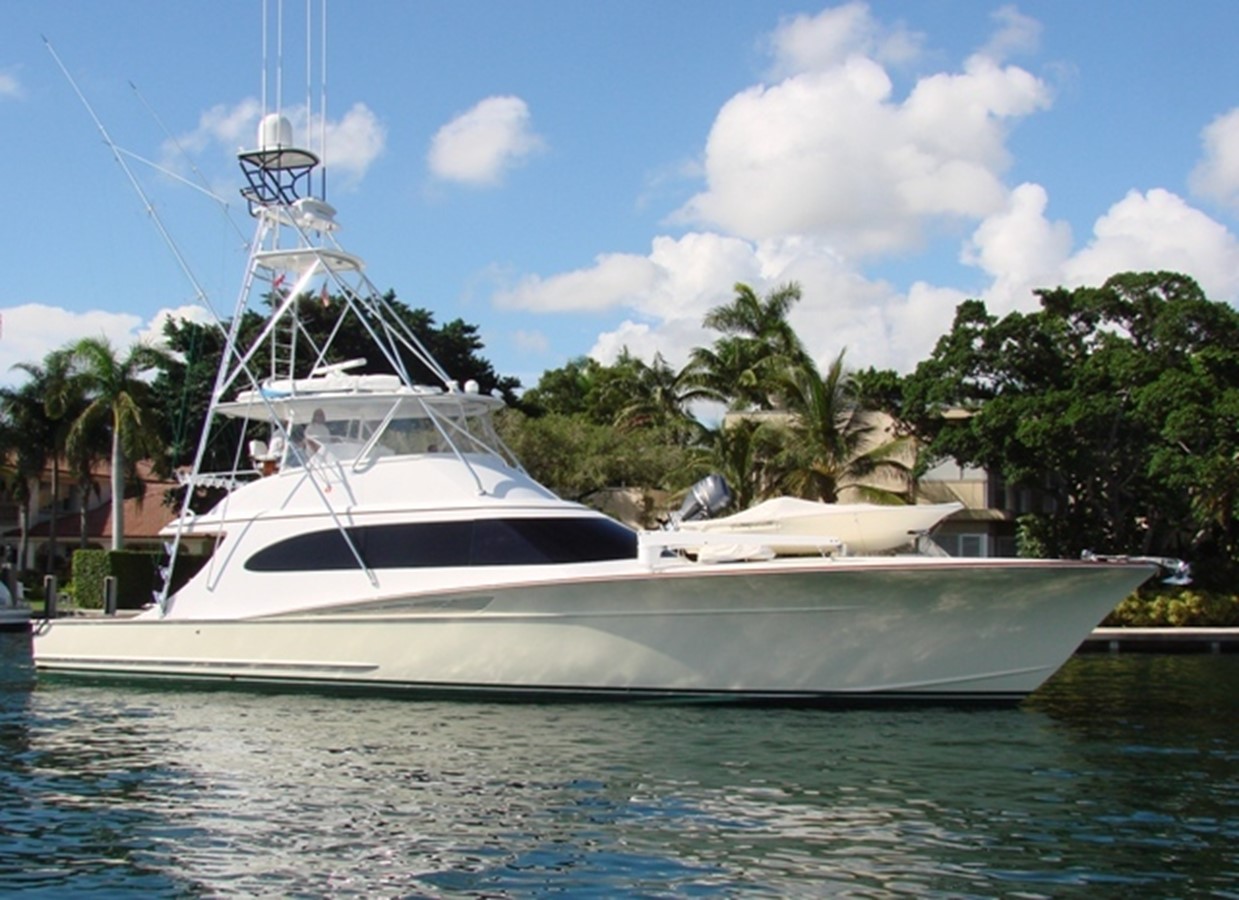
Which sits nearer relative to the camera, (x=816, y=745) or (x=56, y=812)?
(x=56, y=812)

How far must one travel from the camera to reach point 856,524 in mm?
16031

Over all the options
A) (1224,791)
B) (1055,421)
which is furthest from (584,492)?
(1224,791)

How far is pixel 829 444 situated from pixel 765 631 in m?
16.3

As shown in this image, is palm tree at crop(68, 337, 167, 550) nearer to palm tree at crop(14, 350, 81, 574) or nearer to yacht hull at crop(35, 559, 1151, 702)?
palm tree at crop(14, 350, 81, 574)

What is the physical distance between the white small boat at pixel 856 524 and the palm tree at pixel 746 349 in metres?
21.4

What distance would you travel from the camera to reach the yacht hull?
1476cm

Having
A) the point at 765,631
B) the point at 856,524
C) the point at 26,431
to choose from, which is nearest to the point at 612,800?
the point at 765,631

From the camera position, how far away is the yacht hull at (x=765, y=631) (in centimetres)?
1476

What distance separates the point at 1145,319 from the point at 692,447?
11.0 m

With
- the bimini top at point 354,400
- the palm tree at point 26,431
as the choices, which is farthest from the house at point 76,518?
the bimini top at point 354,400

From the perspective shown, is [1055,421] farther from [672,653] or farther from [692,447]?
[672,653]

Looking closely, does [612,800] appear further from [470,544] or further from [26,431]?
[26,431]

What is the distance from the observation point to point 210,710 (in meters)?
15.9

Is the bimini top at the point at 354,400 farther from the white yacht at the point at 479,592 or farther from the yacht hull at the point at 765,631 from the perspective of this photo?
the yacht hull at the point at 765,631
